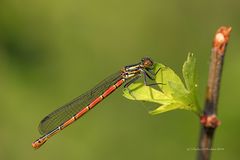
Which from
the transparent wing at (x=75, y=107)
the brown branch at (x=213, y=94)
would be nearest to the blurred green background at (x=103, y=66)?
the transparent wing at (x=75, y=107)

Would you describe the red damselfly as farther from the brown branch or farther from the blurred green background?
the brown branch

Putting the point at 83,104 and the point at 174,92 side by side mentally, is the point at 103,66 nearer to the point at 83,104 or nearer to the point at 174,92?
the point at 83,104

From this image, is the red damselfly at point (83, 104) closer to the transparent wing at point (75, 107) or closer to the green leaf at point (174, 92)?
the transparent wing at point (75, 107)

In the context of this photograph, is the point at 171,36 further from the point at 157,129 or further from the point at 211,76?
the point at 211,76

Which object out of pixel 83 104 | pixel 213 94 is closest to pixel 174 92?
pixel 213 94

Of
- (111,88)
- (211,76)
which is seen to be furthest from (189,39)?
(211,76)

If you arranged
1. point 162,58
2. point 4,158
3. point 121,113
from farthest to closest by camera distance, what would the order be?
point 162,58
point 121,113
point 4,158
